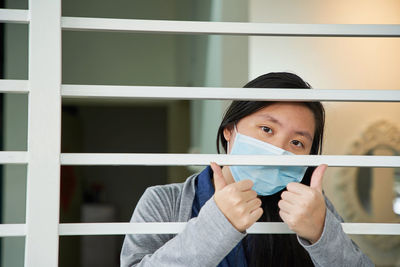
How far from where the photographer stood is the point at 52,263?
54cm

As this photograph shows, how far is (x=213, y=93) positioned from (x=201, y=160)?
82 mm

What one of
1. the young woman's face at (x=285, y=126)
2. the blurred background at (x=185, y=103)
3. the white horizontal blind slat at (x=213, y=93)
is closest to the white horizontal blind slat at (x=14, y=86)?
the white horizontal blind slat at (x=213, y=93)

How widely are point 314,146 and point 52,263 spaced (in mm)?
510

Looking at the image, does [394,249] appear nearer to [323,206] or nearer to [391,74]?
[391,74]

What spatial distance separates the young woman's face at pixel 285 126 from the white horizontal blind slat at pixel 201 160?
177mm

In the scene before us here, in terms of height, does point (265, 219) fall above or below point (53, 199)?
below

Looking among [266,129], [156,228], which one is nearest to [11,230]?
[156,228]

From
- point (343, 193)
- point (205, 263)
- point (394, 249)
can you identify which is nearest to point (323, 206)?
point (205, 263)

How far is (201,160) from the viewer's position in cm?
54

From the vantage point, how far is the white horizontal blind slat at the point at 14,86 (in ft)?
1.77

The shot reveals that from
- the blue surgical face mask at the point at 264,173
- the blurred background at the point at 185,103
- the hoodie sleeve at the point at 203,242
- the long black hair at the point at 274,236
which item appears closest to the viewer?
the hoodie sleeve at the point at 203,242

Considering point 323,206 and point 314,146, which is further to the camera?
point 314,146

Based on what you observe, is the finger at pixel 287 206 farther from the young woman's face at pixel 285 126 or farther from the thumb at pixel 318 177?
the young woman's face at pixel 285 126

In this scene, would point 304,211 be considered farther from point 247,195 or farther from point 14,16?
point 14,16
